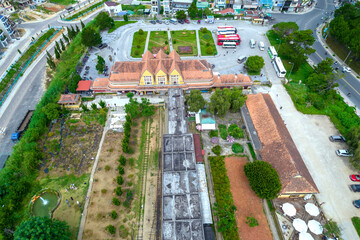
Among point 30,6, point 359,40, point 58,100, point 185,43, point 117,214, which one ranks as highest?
point 30,6

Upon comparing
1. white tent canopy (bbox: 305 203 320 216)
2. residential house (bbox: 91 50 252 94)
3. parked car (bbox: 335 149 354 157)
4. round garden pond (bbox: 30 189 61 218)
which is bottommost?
white tent canopy (bbox: 305 203 320 216)

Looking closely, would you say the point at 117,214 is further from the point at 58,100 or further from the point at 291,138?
the point at 291,138

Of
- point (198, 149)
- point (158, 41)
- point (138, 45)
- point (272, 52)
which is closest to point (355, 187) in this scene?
point (198, 149)

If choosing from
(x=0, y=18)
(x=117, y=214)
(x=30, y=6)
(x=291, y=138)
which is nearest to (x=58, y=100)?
(x=117, y=214)

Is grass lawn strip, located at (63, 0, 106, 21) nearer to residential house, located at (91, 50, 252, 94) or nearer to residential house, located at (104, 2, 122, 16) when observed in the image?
residential house, located at (104, 2, 122, 16)

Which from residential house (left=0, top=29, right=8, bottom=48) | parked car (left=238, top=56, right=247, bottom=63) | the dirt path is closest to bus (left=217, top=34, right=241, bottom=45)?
parked car (left=238, top=56, right=247, bottom=63)
